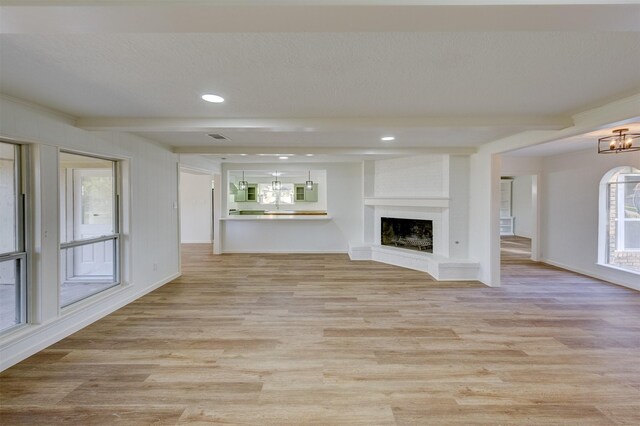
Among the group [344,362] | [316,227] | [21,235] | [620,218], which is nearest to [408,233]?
[316,227]

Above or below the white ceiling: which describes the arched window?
below

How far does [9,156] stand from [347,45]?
321 centimetres

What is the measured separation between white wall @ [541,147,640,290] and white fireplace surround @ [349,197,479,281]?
2.31 meters

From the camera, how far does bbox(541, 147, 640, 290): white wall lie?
4.77 m

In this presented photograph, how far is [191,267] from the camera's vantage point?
19.0 feet

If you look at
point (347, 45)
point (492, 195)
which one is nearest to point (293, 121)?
point (347, 45)

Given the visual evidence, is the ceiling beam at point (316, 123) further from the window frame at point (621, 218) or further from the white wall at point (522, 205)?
the white wall at point (522, 205)

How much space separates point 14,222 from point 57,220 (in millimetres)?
295

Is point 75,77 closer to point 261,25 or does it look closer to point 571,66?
point 261,25

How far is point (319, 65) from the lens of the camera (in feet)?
6.00

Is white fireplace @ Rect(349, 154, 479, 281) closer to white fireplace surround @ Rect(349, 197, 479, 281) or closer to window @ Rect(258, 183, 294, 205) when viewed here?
white fireplace surround @ Rect(349, 197, 479, 281)

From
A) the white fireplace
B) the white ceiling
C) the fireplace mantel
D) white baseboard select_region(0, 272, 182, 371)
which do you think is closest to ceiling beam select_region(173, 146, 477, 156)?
the white fireplace

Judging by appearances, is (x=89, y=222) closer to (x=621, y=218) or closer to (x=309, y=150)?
(x=309, y=150)

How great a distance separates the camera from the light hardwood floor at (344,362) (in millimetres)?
1860
